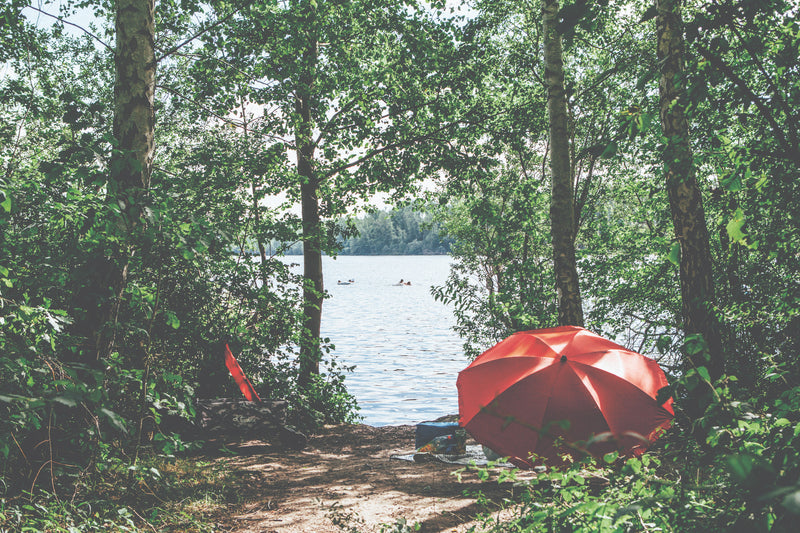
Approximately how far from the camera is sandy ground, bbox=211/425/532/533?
5.09 m

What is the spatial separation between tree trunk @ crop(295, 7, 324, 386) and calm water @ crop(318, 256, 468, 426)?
2.71 m

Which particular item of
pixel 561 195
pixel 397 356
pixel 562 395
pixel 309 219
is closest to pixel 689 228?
pixel 561 195

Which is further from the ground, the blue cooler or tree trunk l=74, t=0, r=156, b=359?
tree trunk l=74, t=0, r=156, b=359

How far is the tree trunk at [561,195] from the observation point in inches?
285

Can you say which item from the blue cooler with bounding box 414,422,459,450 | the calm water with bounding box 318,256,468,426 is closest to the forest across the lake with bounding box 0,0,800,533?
the blue cooler with bounding box 414,422,459,450

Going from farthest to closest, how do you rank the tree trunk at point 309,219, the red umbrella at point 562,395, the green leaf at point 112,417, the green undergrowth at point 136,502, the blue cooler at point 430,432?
the tree trunk at point 309,219
the blue cooler at point 430,432
the red umbrella at point 562,395
the green undergrowth at point 136,502
the green leaf at point 112,417

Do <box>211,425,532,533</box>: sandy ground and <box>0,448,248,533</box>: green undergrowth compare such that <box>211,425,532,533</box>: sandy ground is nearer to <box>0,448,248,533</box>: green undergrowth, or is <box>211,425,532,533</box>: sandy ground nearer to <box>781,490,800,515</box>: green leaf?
<box>0,448,248,533</box>: green undergrowth

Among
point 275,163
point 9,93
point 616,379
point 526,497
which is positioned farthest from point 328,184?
point 526,497

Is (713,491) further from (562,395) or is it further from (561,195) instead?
(561,195)

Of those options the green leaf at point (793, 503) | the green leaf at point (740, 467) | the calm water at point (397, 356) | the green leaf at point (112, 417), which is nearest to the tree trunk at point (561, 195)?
the green leaf at point (112, 417)

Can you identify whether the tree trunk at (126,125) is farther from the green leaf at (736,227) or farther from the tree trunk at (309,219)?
the tree trunk at (309,219)

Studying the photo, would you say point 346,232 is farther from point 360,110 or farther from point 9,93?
point 9,93

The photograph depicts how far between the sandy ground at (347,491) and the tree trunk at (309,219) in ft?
6.42

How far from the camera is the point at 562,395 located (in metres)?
5.01
